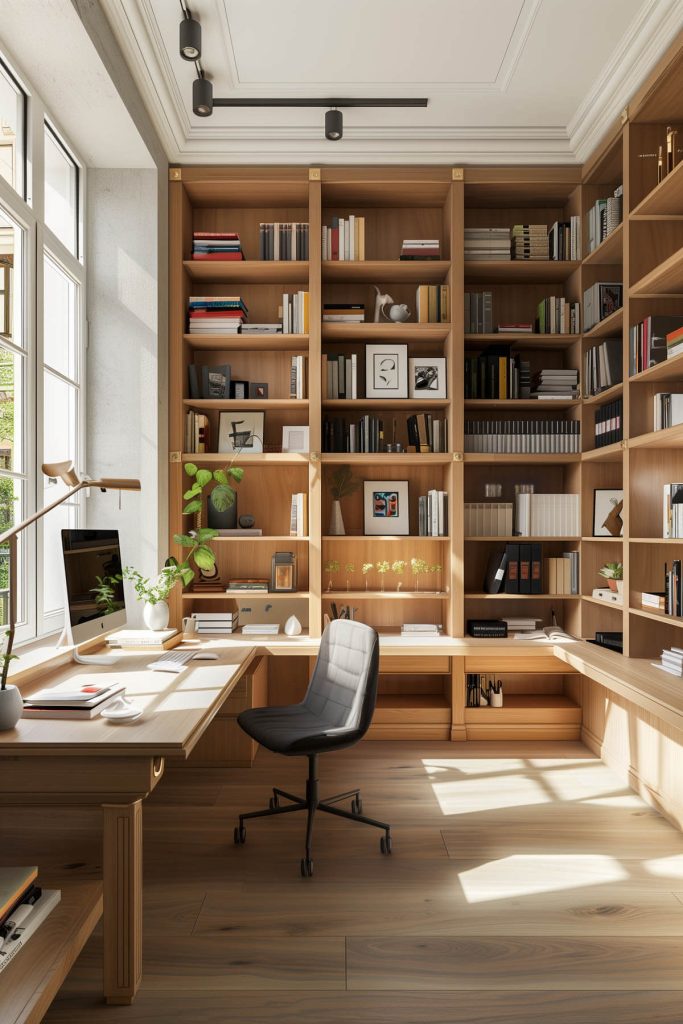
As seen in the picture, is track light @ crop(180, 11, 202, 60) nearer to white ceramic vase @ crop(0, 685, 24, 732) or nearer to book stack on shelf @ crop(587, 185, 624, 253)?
book stack on shelf @ crop(587, 185, 624, 253)

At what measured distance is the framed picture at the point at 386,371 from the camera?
417 cm

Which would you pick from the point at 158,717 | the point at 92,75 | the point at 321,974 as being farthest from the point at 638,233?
the point at 321,974

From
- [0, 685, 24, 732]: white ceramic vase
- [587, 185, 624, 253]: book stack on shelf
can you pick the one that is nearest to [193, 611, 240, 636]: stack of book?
[0, 685, 24, 732]: white ceramic vase

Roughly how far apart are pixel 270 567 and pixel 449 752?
1538 millimetres

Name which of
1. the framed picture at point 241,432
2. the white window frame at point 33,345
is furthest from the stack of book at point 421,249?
the white window frame at point 33,345

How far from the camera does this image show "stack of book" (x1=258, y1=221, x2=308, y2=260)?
13.5ft

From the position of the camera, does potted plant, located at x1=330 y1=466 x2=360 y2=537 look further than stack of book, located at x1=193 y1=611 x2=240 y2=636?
Yes

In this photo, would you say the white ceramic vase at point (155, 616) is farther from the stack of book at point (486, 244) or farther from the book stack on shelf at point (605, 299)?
the book stack on shelf at point (605, 299)

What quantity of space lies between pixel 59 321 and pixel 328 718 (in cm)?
244

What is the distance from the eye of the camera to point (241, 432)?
14.0 feet

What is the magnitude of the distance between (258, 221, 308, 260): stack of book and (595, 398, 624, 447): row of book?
1962mm

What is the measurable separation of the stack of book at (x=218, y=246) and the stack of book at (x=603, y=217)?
204 centimetres

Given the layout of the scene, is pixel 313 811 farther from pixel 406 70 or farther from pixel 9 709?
pixel 406 70

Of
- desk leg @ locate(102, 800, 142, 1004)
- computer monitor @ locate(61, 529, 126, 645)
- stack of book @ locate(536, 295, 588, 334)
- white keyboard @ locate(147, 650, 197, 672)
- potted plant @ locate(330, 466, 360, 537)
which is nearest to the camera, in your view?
desk leg @ locate(102, 800, 142, 1004)
